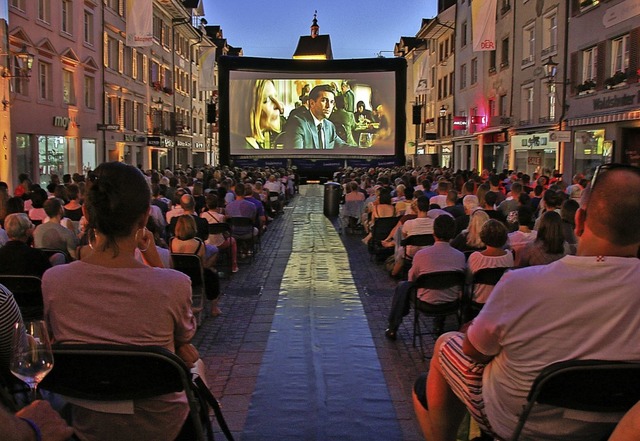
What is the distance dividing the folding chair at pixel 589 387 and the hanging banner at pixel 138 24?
26063 mm

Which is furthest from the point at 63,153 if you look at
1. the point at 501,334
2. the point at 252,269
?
the point at 501,334

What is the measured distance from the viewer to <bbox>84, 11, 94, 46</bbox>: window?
3119cm

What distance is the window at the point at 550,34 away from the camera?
25.8 metres

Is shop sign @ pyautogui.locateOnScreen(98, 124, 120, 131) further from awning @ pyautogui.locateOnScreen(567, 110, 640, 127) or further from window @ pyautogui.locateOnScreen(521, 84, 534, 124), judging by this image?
awning @ pyautogui.locateOnScreen(567, 110, 640, 127)

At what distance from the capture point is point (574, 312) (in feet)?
9.07

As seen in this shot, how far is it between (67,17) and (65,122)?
4.18 m

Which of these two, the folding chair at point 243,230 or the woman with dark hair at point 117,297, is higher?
the woman with dark hair at point 117,297

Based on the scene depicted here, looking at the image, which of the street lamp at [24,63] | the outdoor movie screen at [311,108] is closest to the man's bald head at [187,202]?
the street lamp at [24,63]

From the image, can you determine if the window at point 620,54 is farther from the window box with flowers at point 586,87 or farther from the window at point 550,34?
the window at point 550,34

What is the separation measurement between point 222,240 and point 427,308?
17.5 feet

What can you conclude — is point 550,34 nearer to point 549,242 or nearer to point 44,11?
point 44,11

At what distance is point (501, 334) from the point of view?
291cm

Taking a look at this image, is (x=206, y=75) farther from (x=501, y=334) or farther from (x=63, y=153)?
(x=501, y=334)

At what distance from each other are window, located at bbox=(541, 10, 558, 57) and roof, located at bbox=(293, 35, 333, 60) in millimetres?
64343
